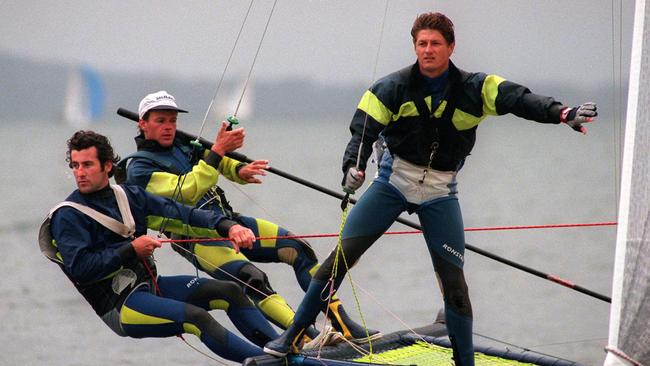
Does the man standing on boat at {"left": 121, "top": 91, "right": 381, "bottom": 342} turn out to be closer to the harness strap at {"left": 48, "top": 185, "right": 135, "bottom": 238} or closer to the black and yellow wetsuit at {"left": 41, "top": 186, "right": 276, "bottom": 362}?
the black and yellow wetsuit at {"left": 41, "top": 186, "right": 276, "bottom": 362}

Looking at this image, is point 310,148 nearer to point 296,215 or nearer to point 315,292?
point 296,215

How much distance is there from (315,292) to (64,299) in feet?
30.7

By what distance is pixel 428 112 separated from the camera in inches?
248

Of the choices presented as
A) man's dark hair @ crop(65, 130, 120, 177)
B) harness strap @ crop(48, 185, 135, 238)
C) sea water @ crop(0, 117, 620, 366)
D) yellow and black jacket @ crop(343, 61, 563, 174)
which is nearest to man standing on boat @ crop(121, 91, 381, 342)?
sea water @ crop(0, 117, 620, 366)

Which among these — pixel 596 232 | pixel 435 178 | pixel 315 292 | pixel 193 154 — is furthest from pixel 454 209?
pixel 596 232

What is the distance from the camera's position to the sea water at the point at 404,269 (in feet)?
40.7

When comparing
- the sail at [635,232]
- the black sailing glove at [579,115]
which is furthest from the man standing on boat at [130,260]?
the sail at [635,232]

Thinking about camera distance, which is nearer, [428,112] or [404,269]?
[428,112]

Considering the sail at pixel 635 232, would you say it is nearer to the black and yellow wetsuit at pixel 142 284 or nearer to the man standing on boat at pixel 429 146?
the man standing on boat at pixel 429 146

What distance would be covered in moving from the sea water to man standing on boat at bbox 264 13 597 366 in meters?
0.92

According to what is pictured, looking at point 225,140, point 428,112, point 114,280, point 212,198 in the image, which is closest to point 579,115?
point 428,112

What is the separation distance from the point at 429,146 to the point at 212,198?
1.51 m

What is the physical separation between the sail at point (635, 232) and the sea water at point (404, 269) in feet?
6.31

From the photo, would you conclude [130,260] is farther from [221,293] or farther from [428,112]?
[428,112]
